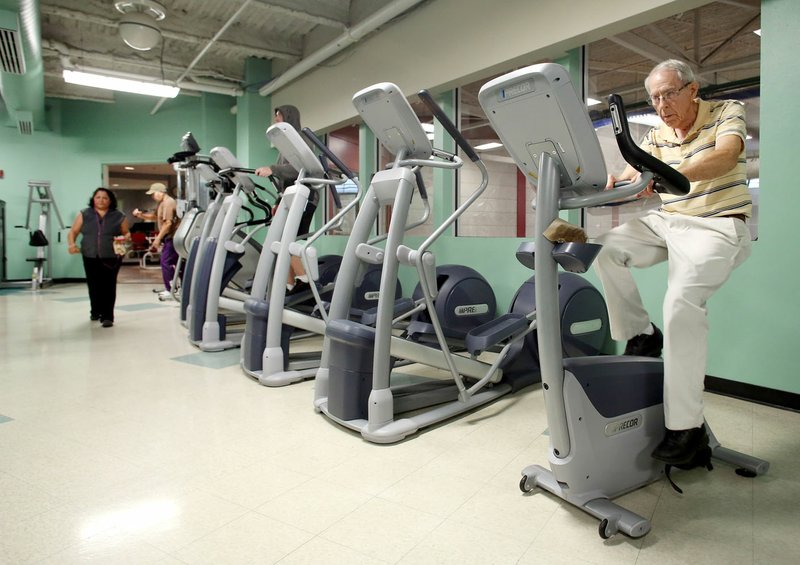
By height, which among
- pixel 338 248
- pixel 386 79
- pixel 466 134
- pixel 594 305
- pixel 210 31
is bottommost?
pixel 594 305

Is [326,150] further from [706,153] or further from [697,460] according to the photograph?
[697,460]

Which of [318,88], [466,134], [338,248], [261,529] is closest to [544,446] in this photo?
[261,529]

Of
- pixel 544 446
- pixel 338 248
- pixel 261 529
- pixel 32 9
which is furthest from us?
pixel 338 248

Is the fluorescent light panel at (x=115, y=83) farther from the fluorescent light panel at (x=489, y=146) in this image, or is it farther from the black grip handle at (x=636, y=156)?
the black grip handle at (x=636, y=156)

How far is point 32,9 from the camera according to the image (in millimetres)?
5289

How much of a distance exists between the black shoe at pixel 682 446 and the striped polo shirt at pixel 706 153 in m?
0.80

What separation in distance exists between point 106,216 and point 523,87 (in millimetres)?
5327

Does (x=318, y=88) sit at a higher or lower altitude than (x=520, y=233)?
higher

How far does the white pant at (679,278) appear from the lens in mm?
1681

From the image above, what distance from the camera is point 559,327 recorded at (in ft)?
5.19

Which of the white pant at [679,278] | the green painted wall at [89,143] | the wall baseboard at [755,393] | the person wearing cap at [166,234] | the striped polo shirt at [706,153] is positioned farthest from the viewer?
the green painted wall at [89,143]

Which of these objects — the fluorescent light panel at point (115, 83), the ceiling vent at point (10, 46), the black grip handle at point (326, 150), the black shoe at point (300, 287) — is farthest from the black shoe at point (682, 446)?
the fluorescent light panel at point (115, 83)

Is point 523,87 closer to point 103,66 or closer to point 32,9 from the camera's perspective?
point 32,9

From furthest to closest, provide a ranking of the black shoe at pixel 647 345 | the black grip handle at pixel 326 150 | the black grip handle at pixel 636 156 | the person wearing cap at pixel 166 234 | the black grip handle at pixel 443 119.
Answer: the person wearing cap at pixel 166 234, the black grip handle at pixel 326 150, the black grip handle at pixel 443 119, the black shoe at pixel 647 345, the black grip handle at pixel 636 156
